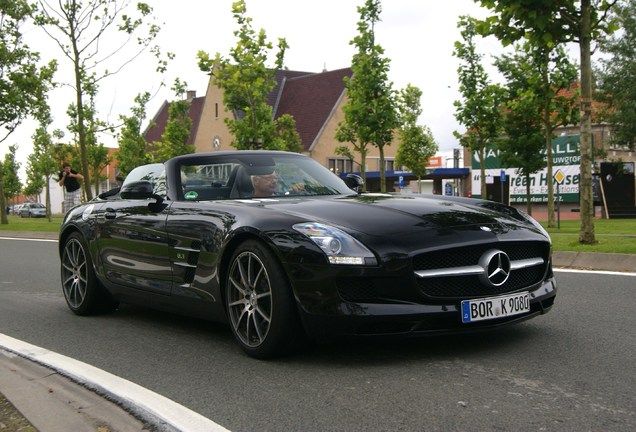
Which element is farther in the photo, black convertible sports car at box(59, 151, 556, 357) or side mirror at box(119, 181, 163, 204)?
side mirror at box(119, 181, 163, 204)

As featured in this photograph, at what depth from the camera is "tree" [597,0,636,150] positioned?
40688 millimetres

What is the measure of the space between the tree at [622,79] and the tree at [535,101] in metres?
16.6

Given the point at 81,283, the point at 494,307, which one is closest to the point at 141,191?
the point at 81,283

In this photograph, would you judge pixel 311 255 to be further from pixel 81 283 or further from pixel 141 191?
pixel 81 283

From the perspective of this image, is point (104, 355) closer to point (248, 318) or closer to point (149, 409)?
point (248, 318)

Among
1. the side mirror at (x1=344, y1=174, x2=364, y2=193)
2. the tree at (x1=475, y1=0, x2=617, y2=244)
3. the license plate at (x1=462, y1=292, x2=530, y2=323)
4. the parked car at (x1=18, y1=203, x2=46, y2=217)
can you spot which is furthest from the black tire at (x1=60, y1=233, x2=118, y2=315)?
the parked car at (x1=18, y1=203, x2=46, y2=217)

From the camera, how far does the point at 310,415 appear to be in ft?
11.4

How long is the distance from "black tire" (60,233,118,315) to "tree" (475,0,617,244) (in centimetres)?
771

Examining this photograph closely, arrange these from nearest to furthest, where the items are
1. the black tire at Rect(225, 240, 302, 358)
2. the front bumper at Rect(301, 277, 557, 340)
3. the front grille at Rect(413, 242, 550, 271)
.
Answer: the front bumper at Rect(301, 277, 557, 340) < the front grille at Rect(413, 242, 550, 271) < the black tire at Rect(225, 240, 302, 358)

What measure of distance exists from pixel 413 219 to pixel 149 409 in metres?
1.92

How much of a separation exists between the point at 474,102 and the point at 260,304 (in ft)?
79.0

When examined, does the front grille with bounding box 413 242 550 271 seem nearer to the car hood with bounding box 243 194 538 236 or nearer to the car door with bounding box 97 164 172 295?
the car hood with bounding box 243 194 538 236

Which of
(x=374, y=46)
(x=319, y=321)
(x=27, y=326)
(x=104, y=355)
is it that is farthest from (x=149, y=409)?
(x=374, y=46)

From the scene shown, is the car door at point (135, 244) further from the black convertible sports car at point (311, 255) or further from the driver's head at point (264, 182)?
the driver's head at point (264, 182)
